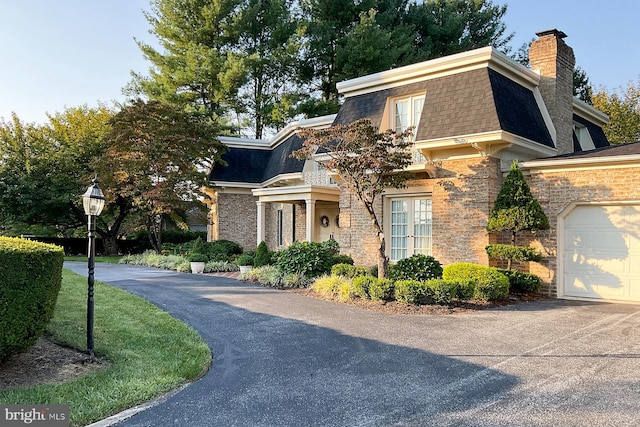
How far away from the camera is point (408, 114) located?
517 inches

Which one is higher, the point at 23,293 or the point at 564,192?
the point at 564,192

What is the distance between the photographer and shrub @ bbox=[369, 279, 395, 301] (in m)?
9.20

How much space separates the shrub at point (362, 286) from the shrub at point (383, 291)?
186mm

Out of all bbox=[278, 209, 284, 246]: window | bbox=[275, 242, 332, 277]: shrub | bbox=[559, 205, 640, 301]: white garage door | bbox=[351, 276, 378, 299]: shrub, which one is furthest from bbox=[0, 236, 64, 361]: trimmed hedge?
bbox=[278, 209, 284, 246]: window

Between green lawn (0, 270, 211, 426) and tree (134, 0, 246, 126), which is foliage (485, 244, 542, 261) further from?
tree (134, 0, 246, 126)

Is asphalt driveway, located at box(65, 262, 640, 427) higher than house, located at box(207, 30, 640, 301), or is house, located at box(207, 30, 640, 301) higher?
house, located at box(207, 30, 640, 301)

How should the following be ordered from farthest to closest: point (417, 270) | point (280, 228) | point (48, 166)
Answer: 1. point (48, 166)
2. point (280, 228)
3. point (417, 270)

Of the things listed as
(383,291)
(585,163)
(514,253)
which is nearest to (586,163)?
(585,163)

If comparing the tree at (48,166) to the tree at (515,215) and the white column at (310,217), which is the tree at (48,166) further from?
the tree at (515,215)

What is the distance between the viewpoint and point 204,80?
26031 mm

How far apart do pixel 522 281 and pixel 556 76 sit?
267 inches

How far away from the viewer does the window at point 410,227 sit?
12781 mm

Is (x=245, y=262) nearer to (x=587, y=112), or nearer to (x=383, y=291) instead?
(x=383, y=291)

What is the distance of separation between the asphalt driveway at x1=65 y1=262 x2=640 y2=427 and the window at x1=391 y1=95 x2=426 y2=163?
19.8ft
